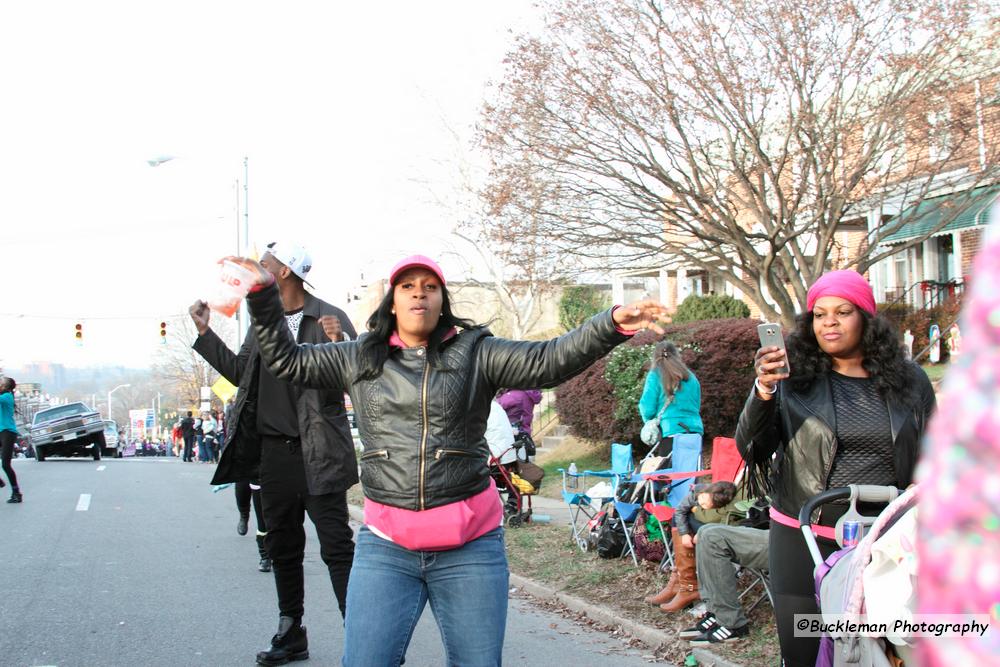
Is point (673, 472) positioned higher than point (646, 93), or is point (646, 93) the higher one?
point (646, 93)

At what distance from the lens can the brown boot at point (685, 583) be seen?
677cm

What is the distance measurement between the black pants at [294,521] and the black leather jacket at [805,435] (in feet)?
7.39

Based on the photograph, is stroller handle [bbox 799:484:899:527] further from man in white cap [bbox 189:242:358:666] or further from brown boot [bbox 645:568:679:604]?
brown boot [bbox 645:568:679:604]

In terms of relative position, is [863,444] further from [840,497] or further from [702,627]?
[702,627]

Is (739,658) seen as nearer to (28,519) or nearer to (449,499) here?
(449,499)

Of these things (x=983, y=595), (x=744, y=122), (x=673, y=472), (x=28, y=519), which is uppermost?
(x=744, y=122)

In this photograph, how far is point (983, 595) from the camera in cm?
76

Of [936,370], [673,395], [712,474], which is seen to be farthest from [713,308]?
[712,474]

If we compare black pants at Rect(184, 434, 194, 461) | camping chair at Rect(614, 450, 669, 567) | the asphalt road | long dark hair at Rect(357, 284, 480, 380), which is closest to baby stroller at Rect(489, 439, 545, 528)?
the asphalt road

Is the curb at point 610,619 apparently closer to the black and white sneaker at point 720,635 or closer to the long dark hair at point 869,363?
the black and white sneaker at point 720,635

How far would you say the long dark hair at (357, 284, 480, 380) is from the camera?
3.53 metres

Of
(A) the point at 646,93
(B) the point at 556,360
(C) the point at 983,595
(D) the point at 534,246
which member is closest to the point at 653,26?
(A) the point at 646,93

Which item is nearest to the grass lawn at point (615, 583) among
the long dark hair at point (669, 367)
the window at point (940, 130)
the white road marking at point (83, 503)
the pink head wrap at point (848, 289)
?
the long dark hair at point (669, 367)

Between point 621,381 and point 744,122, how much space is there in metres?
4.52
